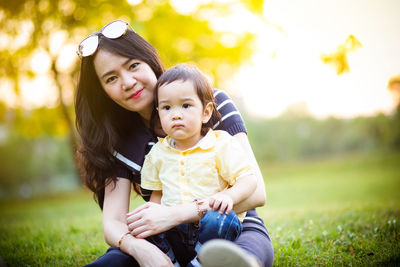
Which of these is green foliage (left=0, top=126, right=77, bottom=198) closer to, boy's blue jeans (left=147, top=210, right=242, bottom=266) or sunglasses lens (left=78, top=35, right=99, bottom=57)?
sunglasses lens (left=78, top=35, right=99, bottom=57)

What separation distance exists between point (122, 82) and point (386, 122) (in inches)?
589

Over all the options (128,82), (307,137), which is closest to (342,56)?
(128,82)

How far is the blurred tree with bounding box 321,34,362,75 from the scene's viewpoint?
4285 millimetres

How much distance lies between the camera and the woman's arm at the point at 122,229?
6.18 ft

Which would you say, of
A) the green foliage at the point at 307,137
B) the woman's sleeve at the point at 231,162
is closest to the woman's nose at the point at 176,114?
→ the woman's sleeve at the point at 231,162

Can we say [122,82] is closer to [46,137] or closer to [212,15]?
[212,15]

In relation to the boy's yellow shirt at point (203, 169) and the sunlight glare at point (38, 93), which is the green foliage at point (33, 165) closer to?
the sunlight glare at point (38, 93)

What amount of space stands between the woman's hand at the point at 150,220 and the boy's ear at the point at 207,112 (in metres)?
0.65

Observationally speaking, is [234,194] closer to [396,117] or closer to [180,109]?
[180,109]

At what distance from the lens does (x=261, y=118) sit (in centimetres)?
1761

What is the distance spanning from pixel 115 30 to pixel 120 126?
0.75 m

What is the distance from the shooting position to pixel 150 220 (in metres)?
1.94

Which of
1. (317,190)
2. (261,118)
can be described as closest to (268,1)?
(317,190)

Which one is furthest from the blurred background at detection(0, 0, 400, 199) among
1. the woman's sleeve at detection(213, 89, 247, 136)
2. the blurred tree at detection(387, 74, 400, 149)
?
the woman's sleeve at detection(213, 89, 247, 136)
